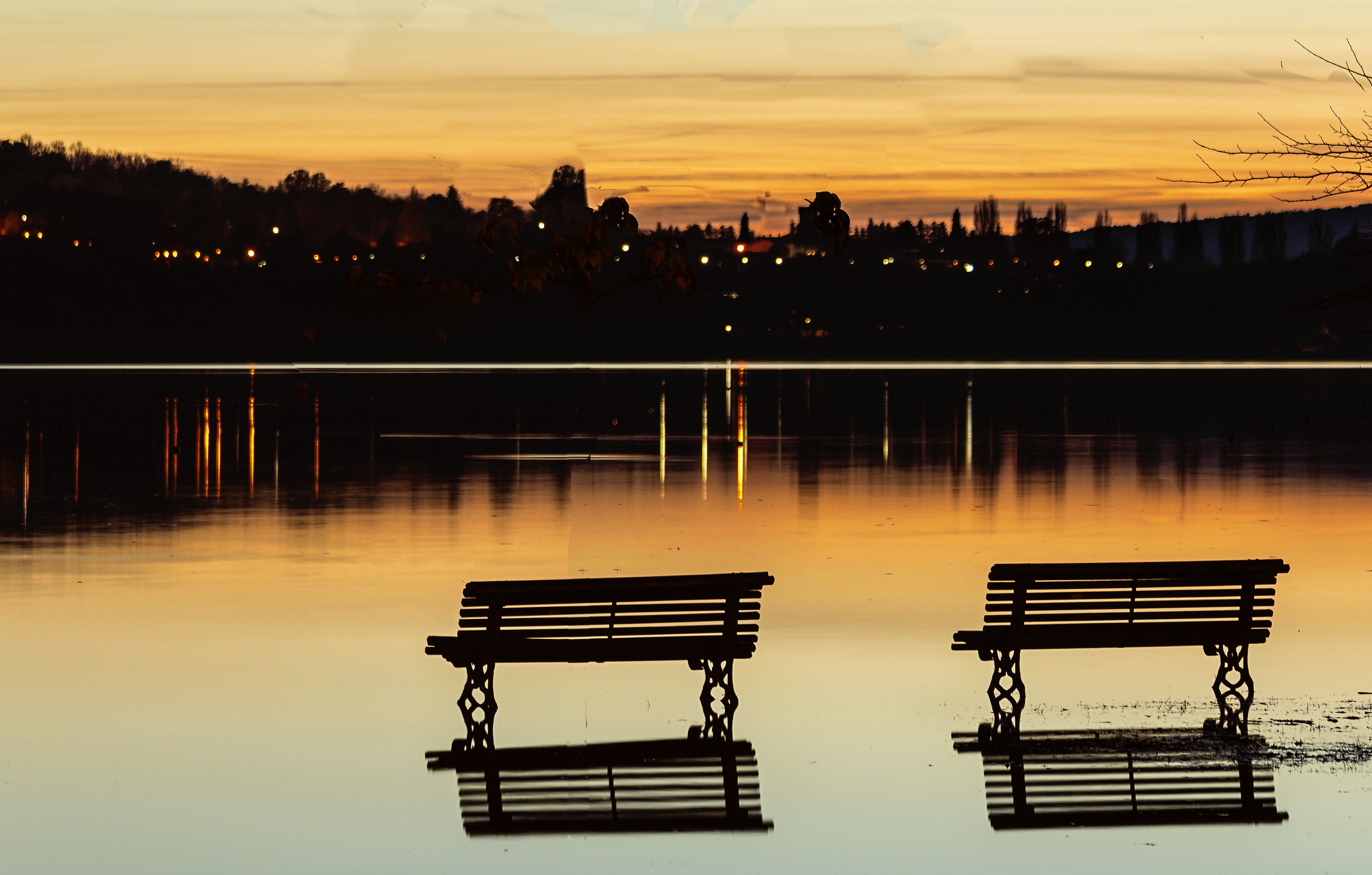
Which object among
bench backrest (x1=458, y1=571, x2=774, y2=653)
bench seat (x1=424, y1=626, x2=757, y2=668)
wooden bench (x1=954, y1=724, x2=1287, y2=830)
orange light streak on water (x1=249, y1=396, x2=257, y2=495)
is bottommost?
wooden bench (x1=954, y1=724, x2=1287, y2=830)

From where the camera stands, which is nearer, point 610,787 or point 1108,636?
point 610,787

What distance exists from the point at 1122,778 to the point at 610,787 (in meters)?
3.22

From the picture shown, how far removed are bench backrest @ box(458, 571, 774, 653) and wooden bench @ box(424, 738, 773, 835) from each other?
0.91 m

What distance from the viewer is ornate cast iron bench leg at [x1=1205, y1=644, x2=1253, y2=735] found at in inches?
557

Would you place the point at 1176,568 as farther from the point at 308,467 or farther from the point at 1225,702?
the point at 308,467

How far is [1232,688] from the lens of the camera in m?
14.9

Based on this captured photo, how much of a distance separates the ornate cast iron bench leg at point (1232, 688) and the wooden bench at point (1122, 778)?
655 mm

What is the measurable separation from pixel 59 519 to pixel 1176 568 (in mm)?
21779

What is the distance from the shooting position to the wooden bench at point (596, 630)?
13.7 m

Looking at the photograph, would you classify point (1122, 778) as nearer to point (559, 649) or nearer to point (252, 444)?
point (559, 649)

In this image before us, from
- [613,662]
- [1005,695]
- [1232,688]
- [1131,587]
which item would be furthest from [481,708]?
[1232,688]

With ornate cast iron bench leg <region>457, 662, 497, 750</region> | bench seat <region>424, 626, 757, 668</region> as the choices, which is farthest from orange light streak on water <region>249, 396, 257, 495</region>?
bench seat <region>424, 626, 757, 668</region>

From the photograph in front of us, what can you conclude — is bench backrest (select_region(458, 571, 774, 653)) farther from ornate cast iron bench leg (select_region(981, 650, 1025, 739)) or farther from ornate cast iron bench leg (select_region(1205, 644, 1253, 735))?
ornate cast iron bench leg (select_region(1205, 644, 1253, 735))

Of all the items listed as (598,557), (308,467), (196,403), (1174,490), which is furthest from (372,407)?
(598,557)
